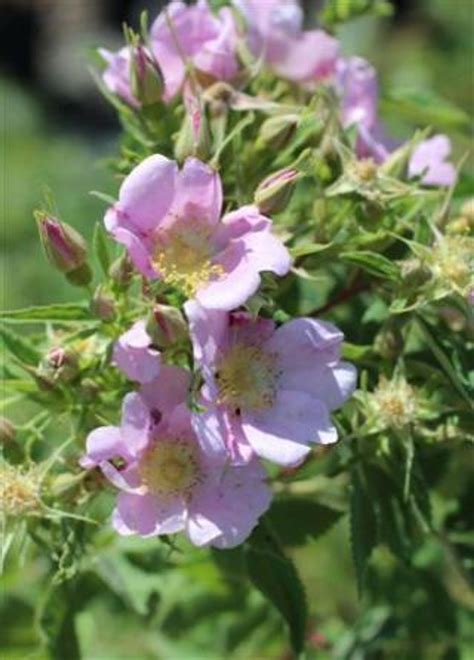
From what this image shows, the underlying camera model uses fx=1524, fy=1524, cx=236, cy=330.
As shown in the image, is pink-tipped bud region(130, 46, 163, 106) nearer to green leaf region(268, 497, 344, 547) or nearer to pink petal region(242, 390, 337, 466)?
Result: pink petal region(242, 390, 337, 466)

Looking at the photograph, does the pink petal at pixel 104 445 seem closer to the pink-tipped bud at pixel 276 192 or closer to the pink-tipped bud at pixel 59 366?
the pink-tipped bud at pixel 59 366

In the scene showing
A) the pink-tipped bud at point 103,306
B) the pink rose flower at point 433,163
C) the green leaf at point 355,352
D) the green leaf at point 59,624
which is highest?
the pink-tipped bud at point 103,306

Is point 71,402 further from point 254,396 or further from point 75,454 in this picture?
point 254,396

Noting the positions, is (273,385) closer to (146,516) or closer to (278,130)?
(146,516)

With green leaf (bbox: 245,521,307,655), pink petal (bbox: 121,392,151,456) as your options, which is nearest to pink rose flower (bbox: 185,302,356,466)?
pink petal (bbox: 121,392,151,456)

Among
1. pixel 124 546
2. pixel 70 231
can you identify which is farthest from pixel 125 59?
pixel 124 546

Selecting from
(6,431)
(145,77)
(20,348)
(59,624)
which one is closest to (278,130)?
(145,77)

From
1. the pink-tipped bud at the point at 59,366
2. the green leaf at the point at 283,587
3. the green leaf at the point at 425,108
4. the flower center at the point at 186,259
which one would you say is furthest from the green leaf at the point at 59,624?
the green leaf at the point at 425,108
